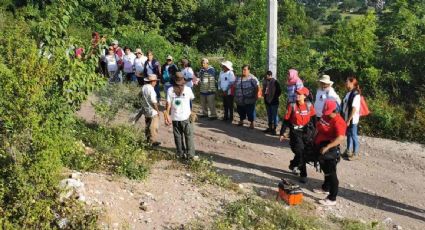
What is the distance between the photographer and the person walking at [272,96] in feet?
32.8

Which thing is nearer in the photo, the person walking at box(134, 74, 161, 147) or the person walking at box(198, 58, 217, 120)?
the person walking at box(134, 74, 161, 147)

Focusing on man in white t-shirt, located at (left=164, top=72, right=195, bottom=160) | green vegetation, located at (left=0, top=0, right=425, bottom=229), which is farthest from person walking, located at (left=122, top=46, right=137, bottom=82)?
man in white t-shirt, located at (left=164, top=72, right=195, bottom=160)

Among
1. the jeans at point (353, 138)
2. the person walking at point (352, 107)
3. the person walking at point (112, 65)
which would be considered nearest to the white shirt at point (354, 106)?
the person walking at point (352, 107)

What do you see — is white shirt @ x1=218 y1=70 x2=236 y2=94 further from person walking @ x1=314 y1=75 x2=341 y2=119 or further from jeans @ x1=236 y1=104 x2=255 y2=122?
person walking @ x1=314 y1=75 x2=341 y2=119

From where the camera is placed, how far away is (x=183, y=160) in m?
7.95

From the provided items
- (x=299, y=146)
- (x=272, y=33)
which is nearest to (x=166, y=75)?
(x=272, y=33)

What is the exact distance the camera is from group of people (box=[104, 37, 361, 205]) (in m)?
6.79

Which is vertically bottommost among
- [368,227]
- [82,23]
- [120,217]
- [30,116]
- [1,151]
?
[368,227]

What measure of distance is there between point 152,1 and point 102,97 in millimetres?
21386

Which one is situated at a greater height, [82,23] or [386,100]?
[82,23]

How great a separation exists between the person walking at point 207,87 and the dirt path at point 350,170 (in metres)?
0.50

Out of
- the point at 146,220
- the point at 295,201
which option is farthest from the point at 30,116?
the point at 295,201

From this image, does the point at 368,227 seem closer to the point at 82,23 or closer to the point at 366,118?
the point at 366,118

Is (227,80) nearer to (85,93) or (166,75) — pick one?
(166,75)
